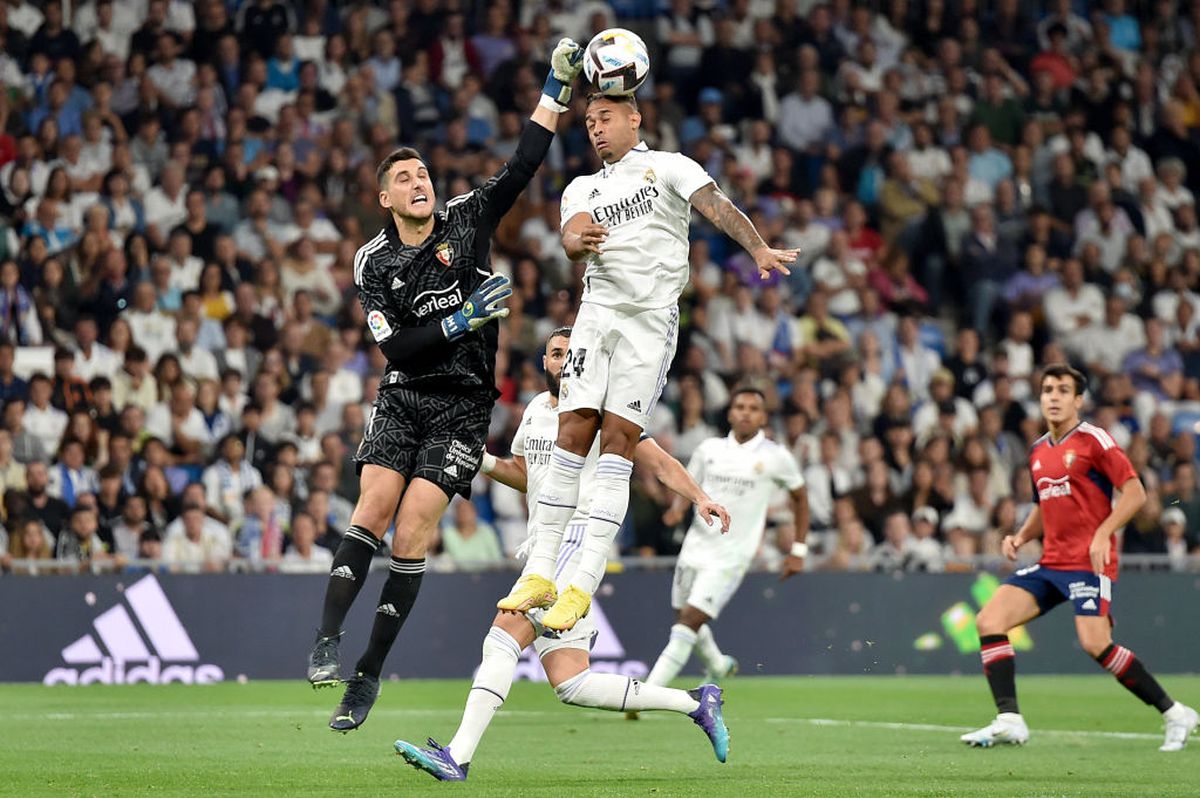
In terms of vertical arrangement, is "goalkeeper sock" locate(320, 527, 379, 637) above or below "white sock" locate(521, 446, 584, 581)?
below

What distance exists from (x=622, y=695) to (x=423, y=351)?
199 centimetres

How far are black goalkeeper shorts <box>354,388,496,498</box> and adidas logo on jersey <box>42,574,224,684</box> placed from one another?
818 centimetres

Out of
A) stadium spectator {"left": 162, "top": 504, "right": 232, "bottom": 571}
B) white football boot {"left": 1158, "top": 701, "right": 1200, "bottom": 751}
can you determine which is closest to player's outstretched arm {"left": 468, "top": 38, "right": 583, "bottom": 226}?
white football boot {"left": 1158, "top": 701, "right": 1200, "bottom": 751}

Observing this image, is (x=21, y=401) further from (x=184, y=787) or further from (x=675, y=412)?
(x=184, y=787)

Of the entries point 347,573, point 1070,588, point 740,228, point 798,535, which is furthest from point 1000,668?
point 347,573

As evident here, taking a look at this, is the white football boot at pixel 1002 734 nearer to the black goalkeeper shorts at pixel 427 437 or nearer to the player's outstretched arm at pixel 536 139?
the black goalkeeper shorts at pixel 427 437

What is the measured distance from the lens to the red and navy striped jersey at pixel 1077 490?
39.9ft

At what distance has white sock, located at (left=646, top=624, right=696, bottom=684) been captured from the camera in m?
14.9

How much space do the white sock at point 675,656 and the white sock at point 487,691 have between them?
578 centimetres

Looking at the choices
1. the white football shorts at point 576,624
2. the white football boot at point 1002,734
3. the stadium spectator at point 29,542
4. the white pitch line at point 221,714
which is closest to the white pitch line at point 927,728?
the white football boot at point 1002,734

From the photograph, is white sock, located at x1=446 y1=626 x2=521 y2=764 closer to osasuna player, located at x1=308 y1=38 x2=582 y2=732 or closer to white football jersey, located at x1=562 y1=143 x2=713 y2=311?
A: osasuna player, located at x1=308 y1=38 x2=582 y2=732

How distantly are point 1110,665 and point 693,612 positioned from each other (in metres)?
4.17

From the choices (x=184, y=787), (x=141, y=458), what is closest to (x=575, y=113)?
(x=141, y=458)

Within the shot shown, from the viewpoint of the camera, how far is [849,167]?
23.7m
